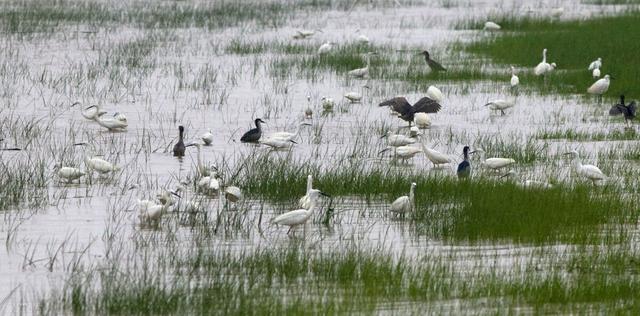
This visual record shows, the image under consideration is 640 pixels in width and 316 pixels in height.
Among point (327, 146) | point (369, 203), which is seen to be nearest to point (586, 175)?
point (369, 203)

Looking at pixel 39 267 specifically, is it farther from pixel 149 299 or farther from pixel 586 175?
pixel 586 175

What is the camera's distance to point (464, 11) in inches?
1464

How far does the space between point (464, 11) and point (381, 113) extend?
62.5ft

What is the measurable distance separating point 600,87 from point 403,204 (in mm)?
9440

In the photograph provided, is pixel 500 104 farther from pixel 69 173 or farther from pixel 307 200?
pixel 307 200

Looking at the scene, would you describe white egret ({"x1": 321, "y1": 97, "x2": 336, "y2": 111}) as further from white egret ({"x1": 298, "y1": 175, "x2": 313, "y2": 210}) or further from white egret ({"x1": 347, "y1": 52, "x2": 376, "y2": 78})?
white egret ({"x1": 298, "y1": 175, "x2": 313, "y2": 210})

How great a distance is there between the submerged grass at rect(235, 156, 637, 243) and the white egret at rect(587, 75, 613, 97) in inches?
287

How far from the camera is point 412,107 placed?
1669cm

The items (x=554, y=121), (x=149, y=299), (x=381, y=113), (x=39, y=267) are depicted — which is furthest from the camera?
(x=381, y=113)

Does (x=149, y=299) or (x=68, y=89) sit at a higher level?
(x=149, y=299)

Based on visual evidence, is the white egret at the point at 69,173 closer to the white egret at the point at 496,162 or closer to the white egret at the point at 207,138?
the white egret at the point at 207,138

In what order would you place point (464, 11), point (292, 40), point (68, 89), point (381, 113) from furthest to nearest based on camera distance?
point (464, 11) → point (292, 40) → point (68, 89) → point (381, 113)

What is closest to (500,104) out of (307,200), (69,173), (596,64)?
(596,64)

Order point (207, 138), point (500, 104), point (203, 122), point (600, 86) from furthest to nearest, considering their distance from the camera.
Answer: point (600, 86) < point (500, 104) < point (203, 122) < point (207, 138)
